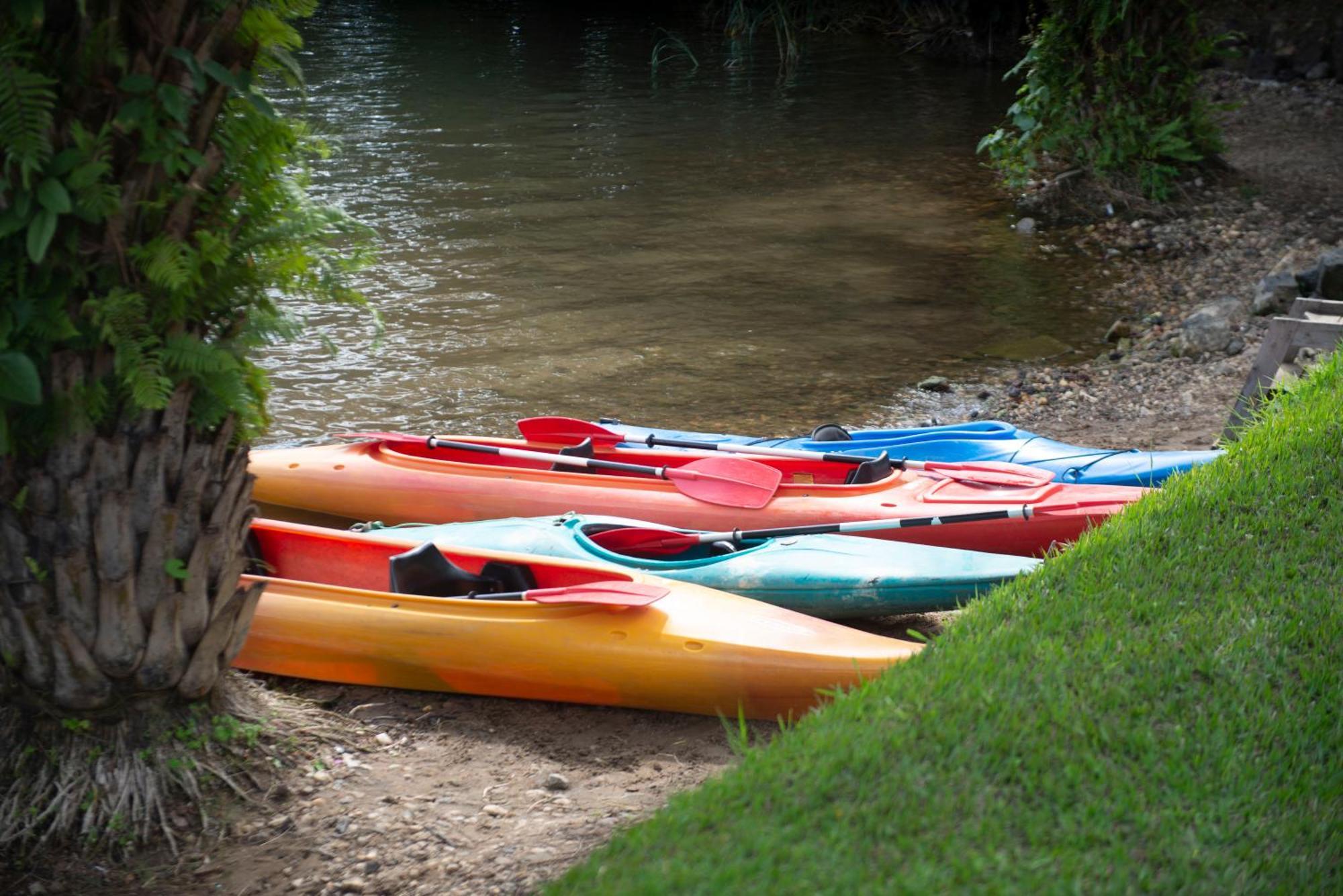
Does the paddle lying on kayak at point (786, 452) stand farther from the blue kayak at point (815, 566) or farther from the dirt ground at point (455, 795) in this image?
the dirt ground at point (455, 795)

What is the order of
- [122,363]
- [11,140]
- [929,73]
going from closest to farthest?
1. [11,140]
2. [122,363]
3. [929,73]

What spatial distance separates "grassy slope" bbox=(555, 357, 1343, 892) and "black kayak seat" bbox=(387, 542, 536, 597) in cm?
160

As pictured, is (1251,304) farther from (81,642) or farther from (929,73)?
(929,73)

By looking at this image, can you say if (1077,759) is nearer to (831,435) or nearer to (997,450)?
(997,450)

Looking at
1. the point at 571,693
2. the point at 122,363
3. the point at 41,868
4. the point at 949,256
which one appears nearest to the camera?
the point at 122,363

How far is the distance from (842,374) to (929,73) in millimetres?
11965

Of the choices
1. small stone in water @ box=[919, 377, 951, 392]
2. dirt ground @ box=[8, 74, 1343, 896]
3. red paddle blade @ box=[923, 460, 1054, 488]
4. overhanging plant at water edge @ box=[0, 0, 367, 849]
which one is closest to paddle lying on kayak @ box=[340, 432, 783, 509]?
red paddle blade @ box=[923, 460, 1054, 488]

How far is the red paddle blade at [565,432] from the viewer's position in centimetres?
555

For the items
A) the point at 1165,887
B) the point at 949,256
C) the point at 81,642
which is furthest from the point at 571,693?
the point at 949,256

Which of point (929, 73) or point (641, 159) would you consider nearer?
point (641, 159)

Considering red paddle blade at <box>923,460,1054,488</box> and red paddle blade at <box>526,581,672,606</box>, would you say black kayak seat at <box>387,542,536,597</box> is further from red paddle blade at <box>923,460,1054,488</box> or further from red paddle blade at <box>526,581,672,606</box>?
red paddle blade at <box>923,460,1054,488</box>

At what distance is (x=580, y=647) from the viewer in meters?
3.67

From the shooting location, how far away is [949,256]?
388 inches

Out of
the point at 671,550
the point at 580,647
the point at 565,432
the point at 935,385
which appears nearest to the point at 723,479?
the point at 671,550
